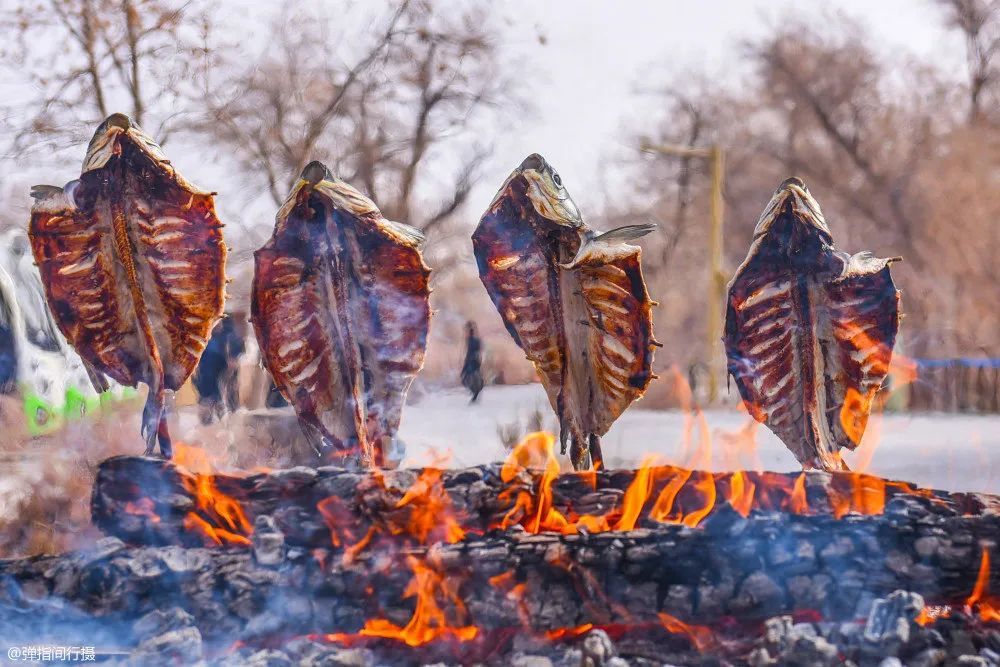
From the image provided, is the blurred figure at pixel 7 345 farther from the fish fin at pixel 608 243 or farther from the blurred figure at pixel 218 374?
the fish fin at pixel 608 243

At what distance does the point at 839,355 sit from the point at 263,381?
10975mm

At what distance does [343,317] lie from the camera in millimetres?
4363

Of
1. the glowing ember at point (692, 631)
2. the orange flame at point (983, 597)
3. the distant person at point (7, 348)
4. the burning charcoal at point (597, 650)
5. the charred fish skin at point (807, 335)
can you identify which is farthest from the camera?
the distant person at point (7, 348)

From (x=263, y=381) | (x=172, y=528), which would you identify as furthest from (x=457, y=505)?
(x=263, y=381)

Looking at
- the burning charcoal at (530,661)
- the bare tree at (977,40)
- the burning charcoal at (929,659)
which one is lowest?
the burning charcoal at (530,661)

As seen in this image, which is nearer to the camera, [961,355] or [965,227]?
[961,355]

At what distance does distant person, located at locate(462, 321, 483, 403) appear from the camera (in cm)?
1391

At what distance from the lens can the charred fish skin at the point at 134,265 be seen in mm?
4121

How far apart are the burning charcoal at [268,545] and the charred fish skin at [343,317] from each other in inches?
27.4

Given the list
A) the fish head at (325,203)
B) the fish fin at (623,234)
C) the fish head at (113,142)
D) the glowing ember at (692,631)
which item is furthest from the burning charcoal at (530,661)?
the fish head at (113,142)

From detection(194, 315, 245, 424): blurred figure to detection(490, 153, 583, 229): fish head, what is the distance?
5896 millimetres

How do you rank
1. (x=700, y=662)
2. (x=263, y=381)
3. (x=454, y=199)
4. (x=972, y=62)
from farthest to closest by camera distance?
1. (x=972, y=62)
2. (x=454, y=199)
3. (x=263, y=381)
4. (x=700, y=662)

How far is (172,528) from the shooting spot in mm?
3945

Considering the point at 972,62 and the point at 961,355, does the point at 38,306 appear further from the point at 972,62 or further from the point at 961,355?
the point at 972,62
